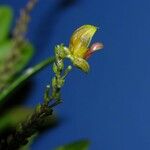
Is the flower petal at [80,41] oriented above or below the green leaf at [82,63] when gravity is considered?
above

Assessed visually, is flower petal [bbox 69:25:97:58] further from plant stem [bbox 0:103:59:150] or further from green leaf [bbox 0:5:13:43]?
green leaf [bbox 0:5:13:43]

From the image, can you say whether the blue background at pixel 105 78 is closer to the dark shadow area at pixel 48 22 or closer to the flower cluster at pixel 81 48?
the dark shadow area at pixel 48 22

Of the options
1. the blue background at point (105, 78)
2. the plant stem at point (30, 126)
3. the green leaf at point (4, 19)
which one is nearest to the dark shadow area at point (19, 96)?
the blue background at point (105, 78)

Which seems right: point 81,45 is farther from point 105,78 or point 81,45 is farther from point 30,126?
point 105,78

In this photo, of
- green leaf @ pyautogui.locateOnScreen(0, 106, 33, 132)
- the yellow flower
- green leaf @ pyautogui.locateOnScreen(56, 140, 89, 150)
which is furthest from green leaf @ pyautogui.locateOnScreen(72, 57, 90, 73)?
green leaf @ pyautogui.locateOnScreen(0, 106, 33, 132)

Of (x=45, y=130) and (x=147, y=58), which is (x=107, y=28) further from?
(x=45, y=130)

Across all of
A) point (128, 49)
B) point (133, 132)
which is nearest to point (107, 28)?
point (128, 49)

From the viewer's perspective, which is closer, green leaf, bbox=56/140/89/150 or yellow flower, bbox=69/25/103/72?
yellow flower, bbox=69/25/103/72

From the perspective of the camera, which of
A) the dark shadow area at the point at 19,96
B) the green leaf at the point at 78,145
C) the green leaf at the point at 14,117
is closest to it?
the green leaf at the point at 78,145
